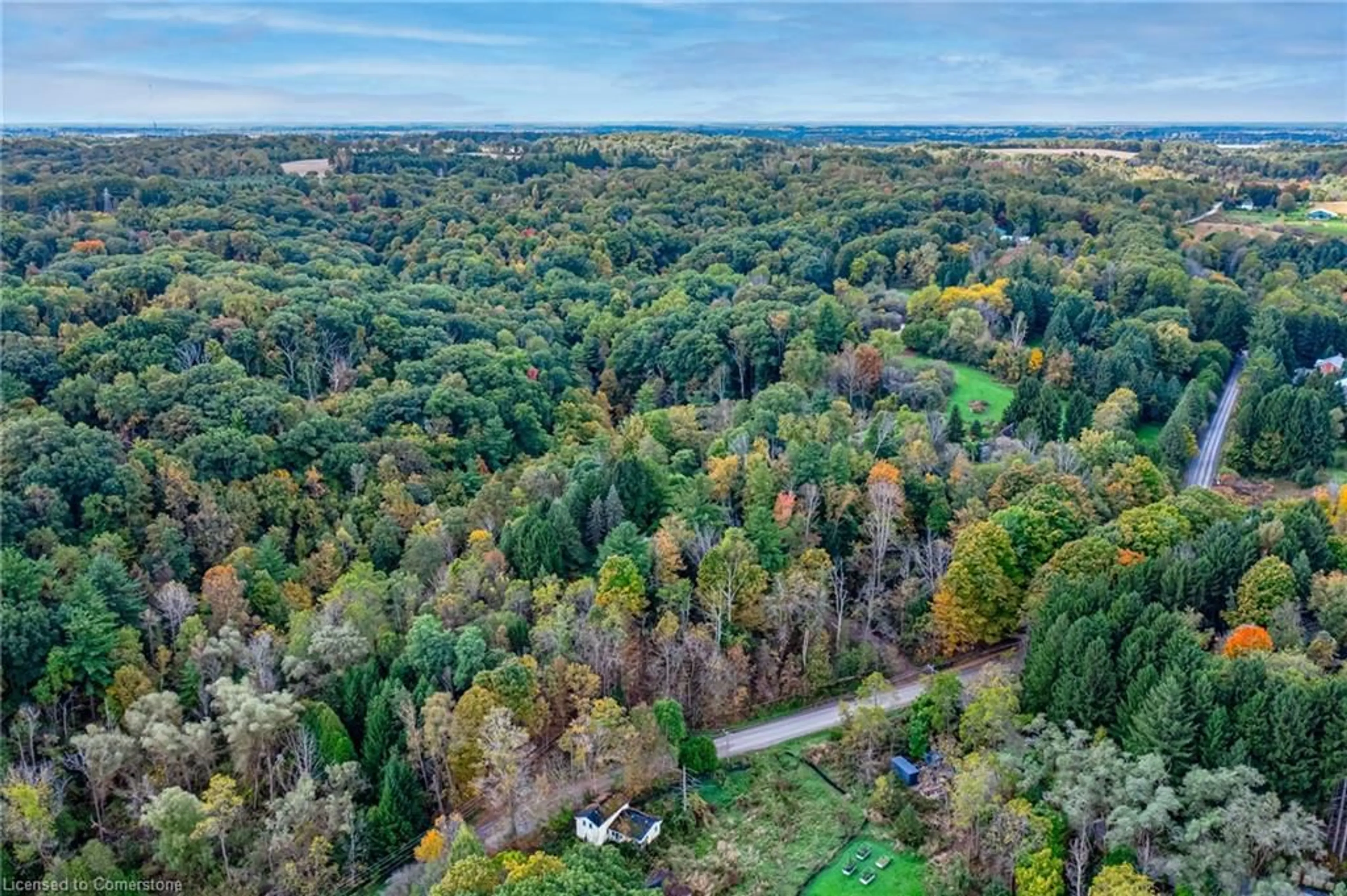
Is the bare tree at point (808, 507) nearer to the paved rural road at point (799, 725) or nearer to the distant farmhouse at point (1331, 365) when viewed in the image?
the paved rural road at point (799, 725)

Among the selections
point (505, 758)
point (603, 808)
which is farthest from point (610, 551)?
point (505, 758)

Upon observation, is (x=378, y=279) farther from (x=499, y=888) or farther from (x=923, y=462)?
(x=499, y=888)

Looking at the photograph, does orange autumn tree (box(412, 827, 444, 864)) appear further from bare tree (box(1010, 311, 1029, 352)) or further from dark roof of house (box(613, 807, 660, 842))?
bare tree (box(1010, 311, 1029, 352))

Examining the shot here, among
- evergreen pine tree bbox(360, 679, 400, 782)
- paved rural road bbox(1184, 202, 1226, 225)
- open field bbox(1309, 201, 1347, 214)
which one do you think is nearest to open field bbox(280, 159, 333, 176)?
evergreen pine tree bbox(360, 679, 400, 782)

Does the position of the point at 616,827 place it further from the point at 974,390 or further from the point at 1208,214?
the point at 1208,214

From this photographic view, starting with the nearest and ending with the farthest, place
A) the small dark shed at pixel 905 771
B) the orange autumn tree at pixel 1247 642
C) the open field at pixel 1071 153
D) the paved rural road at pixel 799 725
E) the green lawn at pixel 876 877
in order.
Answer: the green lawn at pixel 876 877
the orange autumn tree at pixel 1247 642
the small dark shed at pixel 905 771
the paved rural road at pixel 799 725
the open field at pixel 1071 153

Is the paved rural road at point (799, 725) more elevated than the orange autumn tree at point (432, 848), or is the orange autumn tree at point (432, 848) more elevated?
the orange autumn tree at point (432, 848)

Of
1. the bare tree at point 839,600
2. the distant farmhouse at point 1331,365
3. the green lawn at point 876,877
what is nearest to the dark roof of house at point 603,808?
the green lawn at point 876,877

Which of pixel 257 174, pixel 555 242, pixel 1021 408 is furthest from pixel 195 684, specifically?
pixel 257 174
